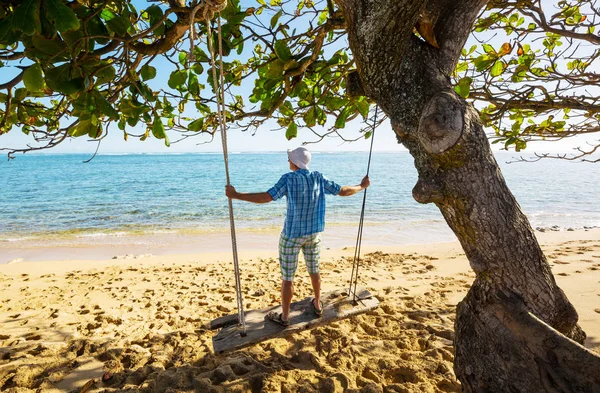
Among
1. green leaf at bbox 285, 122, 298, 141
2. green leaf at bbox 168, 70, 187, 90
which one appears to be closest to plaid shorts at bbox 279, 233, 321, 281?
green leaf at bbox 285, 122, 298, 141

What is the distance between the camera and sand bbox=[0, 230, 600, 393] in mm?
2367

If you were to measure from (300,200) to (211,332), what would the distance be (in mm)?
1722

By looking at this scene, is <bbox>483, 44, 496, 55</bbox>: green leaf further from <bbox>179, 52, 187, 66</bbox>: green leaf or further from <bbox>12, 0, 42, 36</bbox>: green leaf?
<bbox>12, 0, 42, 36</bbox>: green leaf

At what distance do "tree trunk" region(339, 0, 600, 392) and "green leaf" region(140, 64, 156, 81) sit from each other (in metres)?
1.22

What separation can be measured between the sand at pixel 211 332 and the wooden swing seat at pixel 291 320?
0.22 m

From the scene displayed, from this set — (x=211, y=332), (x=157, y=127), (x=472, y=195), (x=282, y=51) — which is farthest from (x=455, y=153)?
(x=211, y=332)

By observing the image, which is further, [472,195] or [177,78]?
[177,78]

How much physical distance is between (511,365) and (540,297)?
0.35m

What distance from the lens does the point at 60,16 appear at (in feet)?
4.07

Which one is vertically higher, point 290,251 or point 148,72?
point 148,72

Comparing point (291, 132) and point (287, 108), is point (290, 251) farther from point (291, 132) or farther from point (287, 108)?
point (287, 108)

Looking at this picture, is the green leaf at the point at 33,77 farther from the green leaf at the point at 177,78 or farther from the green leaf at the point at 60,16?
the green leaf at the point at 177,78

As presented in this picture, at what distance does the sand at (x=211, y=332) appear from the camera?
2.37 m

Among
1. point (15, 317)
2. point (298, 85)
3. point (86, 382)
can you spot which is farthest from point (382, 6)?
point (15, 317)
